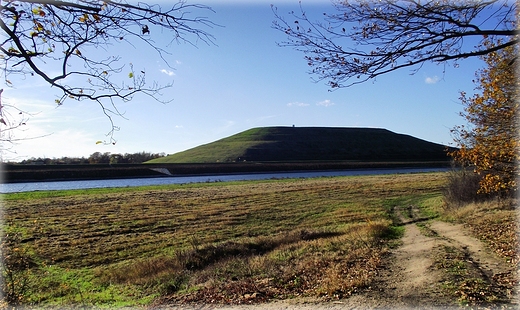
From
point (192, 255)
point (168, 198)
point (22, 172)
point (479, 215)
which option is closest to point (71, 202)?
point (168, 198)

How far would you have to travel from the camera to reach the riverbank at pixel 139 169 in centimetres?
7025

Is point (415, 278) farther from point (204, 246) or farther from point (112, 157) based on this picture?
point (112, 157)

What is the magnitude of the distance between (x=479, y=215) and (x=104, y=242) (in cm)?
1770

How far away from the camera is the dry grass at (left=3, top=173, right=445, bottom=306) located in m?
9.55

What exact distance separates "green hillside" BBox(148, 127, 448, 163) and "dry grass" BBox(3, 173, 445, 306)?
9169 centimetres

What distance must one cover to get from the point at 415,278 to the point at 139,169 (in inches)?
3347

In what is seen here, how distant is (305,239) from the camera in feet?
58.7

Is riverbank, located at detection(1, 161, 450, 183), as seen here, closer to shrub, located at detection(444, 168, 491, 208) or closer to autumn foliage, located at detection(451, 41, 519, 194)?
shrub, located at detection(444, 168, 491, 208)

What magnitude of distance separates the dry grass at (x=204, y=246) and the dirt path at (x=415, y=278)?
0.45 metres

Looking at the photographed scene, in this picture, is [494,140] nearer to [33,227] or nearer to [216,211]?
[216,211]

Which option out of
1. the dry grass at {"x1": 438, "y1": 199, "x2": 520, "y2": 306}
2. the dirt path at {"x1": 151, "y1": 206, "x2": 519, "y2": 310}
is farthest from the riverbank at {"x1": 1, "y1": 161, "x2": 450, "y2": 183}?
the dry grass at {"x1": 438, "y1": 199, "x2": 520, "y2": 306}

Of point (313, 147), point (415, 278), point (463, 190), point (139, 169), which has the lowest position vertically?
point (415, 278)

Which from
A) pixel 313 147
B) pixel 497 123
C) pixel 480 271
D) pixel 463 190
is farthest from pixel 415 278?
pixel 313 147

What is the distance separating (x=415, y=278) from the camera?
28.8 feet
